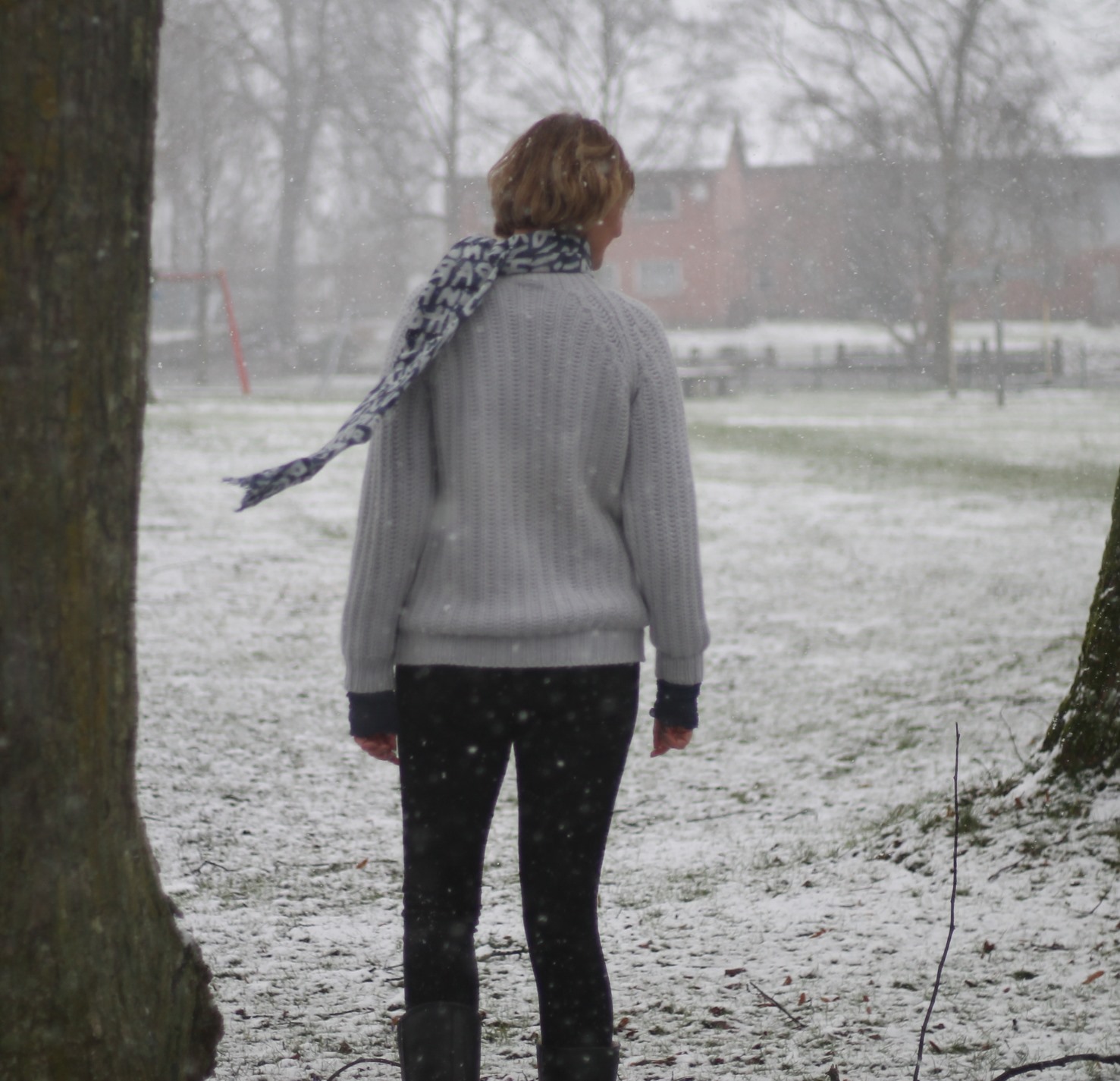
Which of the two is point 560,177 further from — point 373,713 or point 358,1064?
point 358,1064

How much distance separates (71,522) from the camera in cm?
161

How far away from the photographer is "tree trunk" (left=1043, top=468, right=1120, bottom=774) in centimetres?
317

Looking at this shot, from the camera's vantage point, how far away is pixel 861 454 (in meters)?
16.1

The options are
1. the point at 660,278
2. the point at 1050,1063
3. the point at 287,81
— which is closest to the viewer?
the point at 1050,1063

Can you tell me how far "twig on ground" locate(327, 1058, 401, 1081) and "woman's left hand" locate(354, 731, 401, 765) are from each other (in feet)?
2.00

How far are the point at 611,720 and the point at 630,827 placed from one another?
2.16 metres

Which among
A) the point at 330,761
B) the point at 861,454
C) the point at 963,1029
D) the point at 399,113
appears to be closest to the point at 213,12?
the point at 399,113

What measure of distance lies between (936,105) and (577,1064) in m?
34.1

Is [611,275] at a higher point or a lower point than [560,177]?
higher

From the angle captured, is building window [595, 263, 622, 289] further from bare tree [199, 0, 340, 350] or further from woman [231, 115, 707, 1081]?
woman [231, 115, 707, 1081]

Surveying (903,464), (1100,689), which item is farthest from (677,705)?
(903,464)

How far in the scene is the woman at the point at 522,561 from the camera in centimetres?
194

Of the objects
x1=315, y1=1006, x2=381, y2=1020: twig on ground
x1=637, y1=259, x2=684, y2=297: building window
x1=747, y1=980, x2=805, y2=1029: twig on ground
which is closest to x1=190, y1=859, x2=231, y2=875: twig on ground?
x1=315, y1=1006, x2=381, y2=1020: twig on ground

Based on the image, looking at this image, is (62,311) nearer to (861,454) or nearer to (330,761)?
(330,761)
